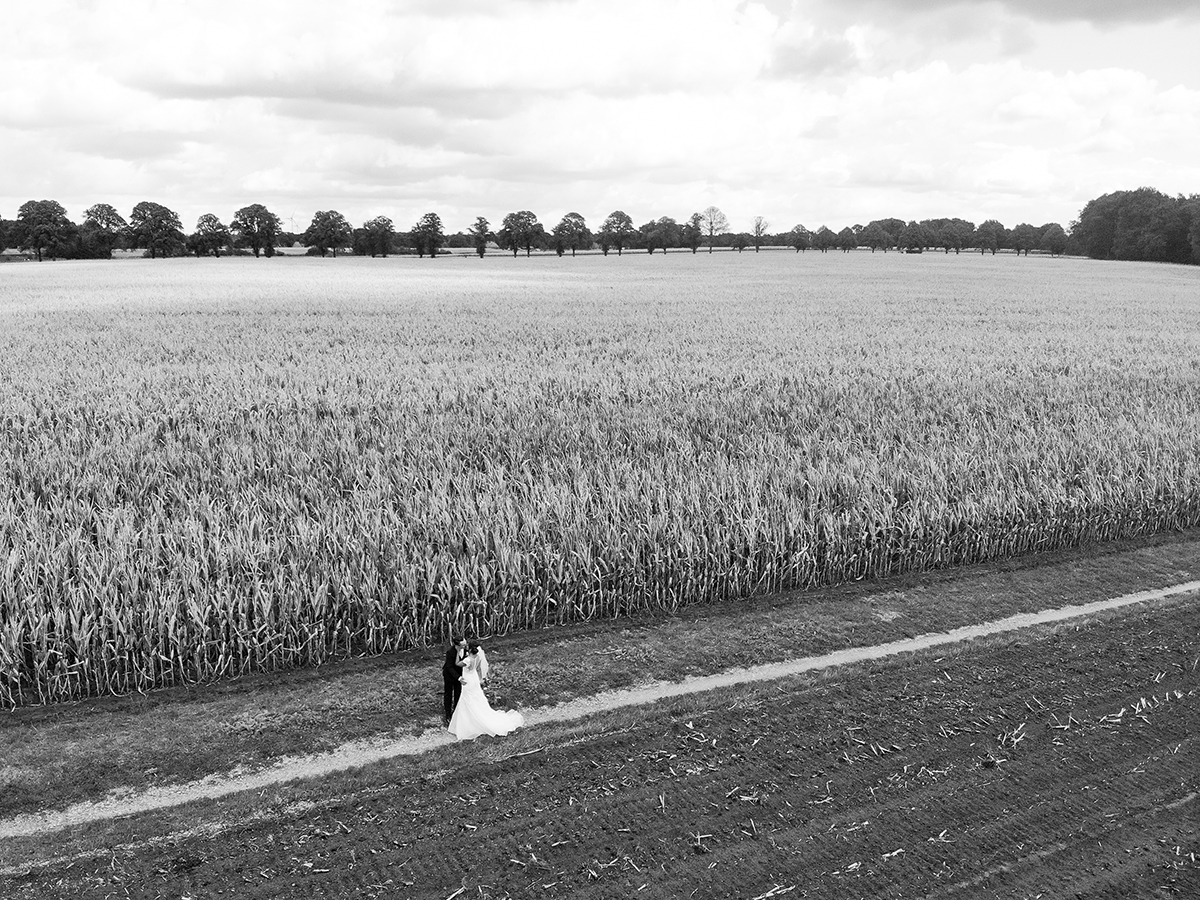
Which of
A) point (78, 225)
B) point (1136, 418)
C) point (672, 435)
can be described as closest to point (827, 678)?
point (672, 435)

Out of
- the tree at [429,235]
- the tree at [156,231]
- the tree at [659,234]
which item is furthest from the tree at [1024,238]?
the tree at [156,231]

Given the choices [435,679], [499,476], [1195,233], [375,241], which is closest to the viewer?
[435,679]

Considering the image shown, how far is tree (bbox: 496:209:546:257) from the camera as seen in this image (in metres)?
135

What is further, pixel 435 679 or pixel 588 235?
pixel 588 235

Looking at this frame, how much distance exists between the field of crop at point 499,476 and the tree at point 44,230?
101613 mm

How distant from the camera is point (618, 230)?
463ft

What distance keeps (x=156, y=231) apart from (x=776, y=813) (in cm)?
12812

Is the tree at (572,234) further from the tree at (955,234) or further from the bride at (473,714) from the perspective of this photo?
the bride at (473,714)

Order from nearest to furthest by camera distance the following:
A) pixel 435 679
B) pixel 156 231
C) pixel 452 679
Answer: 1. pixel 452 679
2. pixel 435 679
3. pixel 156 231

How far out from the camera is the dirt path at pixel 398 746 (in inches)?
187

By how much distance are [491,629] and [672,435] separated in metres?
5.88

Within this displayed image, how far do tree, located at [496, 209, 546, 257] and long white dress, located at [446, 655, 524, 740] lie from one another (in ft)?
428

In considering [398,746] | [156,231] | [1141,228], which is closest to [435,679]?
[398,746]

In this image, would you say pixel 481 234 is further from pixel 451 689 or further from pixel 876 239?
pixel 451 689
